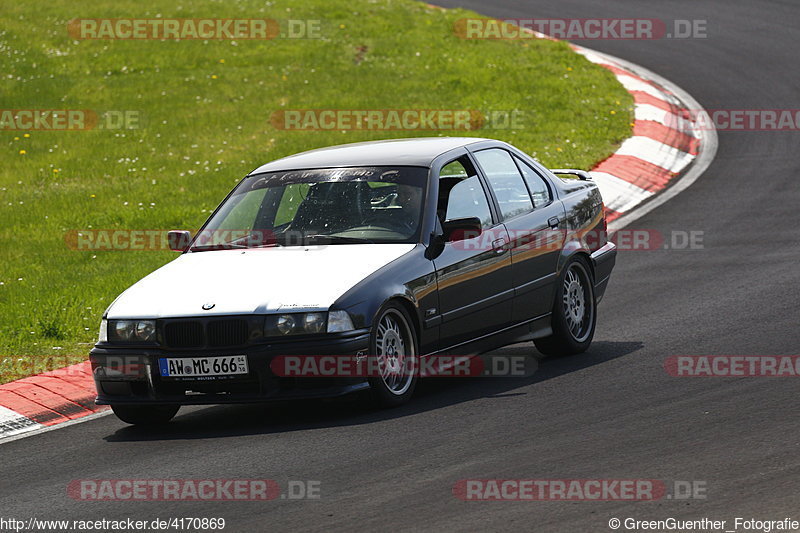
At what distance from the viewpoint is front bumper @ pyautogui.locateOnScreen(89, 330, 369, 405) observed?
726cm

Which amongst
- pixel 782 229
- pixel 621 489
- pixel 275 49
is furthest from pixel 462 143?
pixel 275 49

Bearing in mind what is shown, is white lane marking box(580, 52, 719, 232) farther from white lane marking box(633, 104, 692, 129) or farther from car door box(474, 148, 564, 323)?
car door box(474, 148, 564, 323)

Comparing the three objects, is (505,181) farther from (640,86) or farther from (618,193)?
(640,86)

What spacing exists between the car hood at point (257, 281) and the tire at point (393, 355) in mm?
305

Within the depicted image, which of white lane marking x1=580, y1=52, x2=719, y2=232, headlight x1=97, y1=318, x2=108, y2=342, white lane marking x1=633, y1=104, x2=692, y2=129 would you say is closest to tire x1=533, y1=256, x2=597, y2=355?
headlight x1=97, y1=318, x2=108, y2=342

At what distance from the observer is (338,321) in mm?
7281

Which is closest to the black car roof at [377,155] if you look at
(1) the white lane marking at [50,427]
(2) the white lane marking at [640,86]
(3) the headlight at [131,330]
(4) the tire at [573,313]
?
(4) the tire at [573,313]

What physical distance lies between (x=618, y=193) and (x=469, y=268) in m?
7.59

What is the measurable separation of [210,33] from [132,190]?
10034mm

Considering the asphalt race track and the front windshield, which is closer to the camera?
the asphalt race track

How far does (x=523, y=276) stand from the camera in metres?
8.96

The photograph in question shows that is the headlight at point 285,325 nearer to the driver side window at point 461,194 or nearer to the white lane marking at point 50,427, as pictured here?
the driver side window at point 461,194

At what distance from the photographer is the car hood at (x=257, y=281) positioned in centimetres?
736

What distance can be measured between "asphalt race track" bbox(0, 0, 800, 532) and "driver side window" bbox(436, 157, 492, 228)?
1103mm
